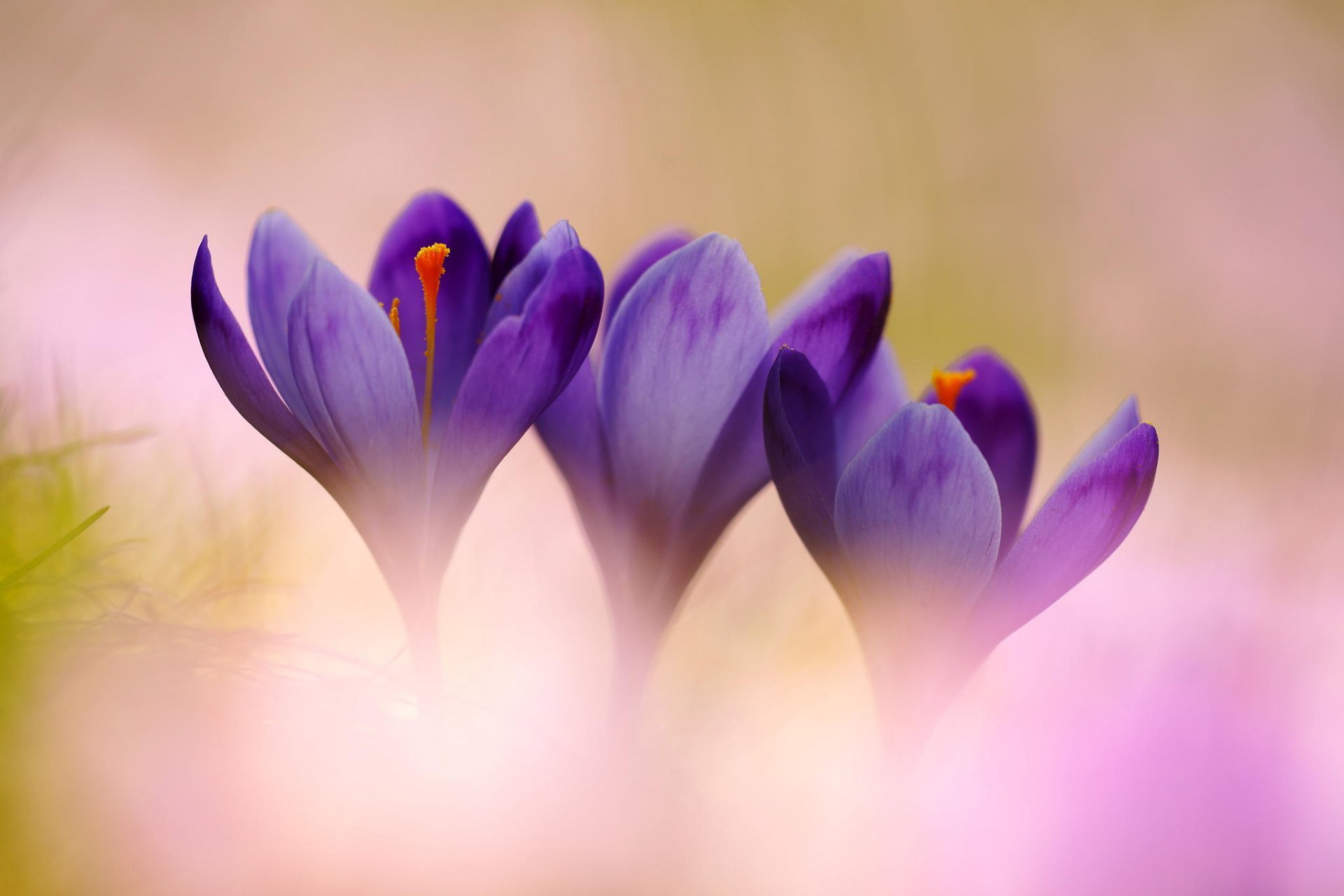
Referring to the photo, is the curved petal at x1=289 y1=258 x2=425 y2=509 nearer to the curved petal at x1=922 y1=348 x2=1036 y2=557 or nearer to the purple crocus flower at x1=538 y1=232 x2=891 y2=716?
the purple crocus flower at x1=538 y1=232 x2=891 y2=716

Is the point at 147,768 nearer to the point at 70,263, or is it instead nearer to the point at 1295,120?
the point at 70,263

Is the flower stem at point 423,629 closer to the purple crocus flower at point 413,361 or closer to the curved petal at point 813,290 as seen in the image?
the purple crocus flower at point 413,361

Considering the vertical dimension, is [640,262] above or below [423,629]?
above

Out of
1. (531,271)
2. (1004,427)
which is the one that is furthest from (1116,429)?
(531,271)

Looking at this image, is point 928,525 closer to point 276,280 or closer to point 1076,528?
point 1076,528
